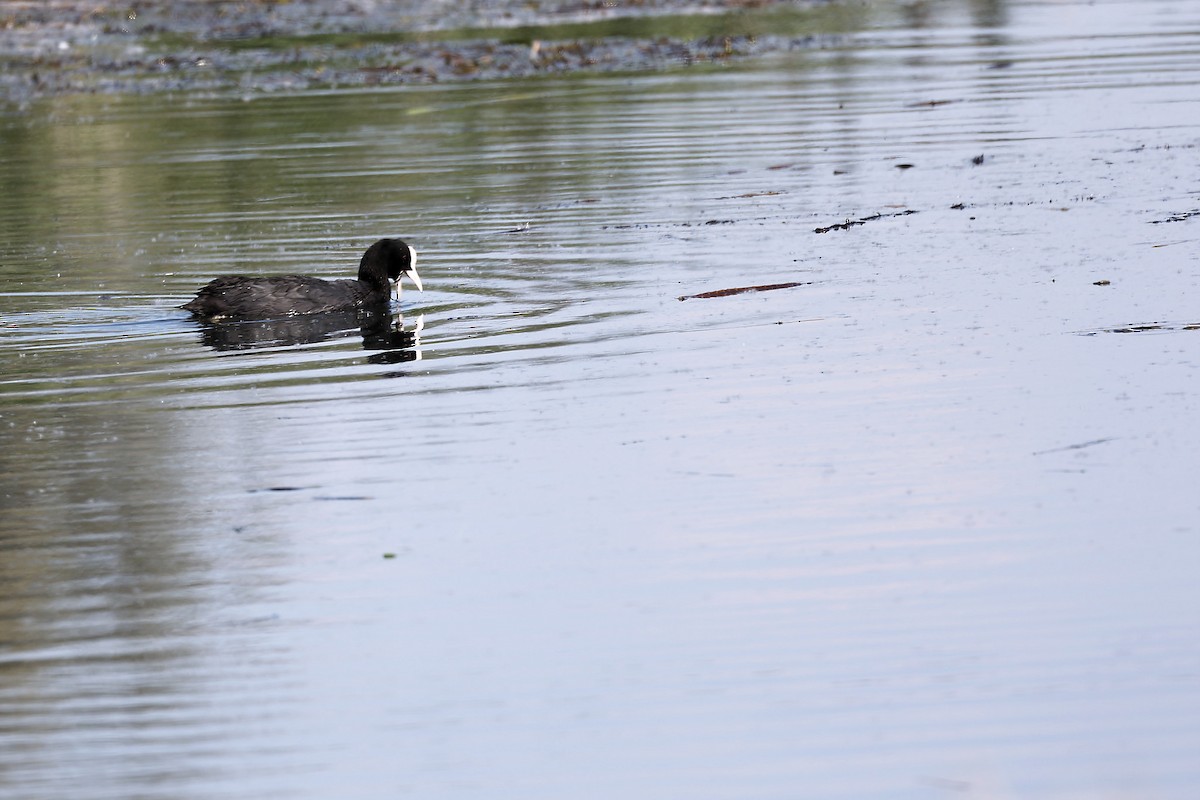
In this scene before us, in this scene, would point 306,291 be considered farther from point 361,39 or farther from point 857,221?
point 361,39

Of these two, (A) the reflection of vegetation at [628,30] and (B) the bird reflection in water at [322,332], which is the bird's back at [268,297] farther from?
(A) the reflection of vegetation at [628,30]

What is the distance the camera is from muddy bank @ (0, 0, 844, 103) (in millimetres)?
29688

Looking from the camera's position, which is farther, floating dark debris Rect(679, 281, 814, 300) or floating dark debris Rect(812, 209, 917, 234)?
floating dark debris Rect(812, 209, 917, 234)

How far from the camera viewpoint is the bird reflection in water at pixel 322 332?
12.6 metres

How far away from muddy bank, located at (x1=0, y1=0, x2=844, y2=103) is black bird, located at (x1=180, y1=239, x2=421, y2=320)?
48.4 ft

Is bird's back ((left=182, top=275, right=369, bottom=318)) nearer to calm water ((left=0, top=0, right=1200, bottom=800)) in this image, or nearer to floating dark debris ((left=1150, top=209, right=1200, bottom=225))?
calm water ((left=0, top=0, right=1200, bottom=800))

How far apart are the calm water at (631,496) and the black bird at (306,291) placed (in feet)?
0.76

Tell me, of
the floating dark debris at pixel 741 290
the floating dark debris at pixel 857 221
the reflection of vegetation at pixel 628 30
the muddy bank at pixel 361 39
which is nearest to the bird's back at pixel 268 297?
the floating dark debris at pixel 741 290

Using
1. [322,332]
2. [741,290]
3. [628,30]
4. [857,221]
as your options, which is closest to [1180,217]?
[857,221]

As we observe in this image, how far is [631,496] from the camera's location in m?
8.70

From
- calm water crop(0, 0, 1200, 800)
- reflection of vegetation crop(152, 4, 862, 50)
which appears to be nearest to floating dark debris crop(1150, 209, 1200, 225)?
calm water crop(0, 0, 1200, 800)

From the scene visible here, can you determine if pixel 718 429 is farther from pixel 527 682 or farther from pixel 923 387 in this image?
pixel 527 682

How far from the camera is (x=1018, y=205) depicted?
15.5m

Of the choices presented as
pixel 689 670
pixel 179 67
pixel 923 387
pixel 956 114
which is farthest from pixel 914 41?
pixel 689 670
